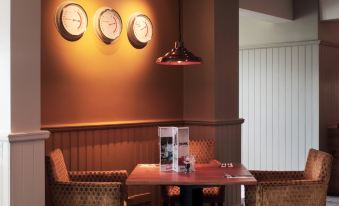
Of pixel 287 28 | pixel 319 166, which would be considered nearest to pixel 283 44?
pixel 287 28

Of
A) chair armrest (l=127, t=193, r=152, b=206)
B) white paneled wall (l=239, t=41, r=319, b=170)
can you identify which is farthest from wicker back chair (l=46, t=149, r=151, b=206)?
white paneled wall (l=239, t=41, r=319, b=170)

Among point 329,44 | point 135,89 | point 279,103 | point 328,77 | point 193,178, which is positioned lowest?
point 193,178

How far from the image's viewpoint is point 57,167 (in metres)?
4.14

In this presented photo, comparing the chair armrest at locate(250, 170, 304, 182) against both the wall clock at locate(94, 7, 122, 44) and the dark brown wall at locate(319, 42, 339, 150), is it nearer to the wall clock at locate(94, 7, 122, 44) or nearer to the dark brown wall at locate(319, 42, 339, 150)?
the wall clock at locate(94, 7, 122, 44)

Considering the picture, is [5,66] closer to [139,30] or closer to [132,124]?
[132,124]

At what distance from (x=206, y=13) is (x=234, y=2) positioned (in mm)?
450

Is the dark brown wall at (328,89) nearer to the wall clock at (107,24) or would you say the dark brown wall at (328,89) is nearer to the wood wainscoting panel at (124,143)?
the wood wainscoting panel at (124,143)

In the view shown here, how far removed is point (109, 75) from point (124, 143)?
73 centimetres

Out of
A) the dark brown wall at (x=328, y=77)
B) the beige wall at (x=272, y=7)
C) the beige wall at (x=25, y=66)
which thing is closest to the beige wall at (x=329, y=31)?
the dark brown wall at (x=328, y=77)

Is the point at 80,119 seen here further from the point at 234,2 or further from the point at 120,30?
the point at 234,2

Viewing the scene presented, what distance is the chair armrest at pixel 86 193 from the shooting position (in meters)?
3.84

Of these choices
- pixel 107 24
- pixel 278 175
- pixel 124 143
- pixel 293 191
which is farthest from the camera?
pixel 124 143

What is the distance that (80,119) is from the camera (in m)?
4.81

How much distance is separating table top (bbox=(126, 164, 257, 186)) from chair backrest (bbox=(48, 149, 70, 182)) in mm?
600
